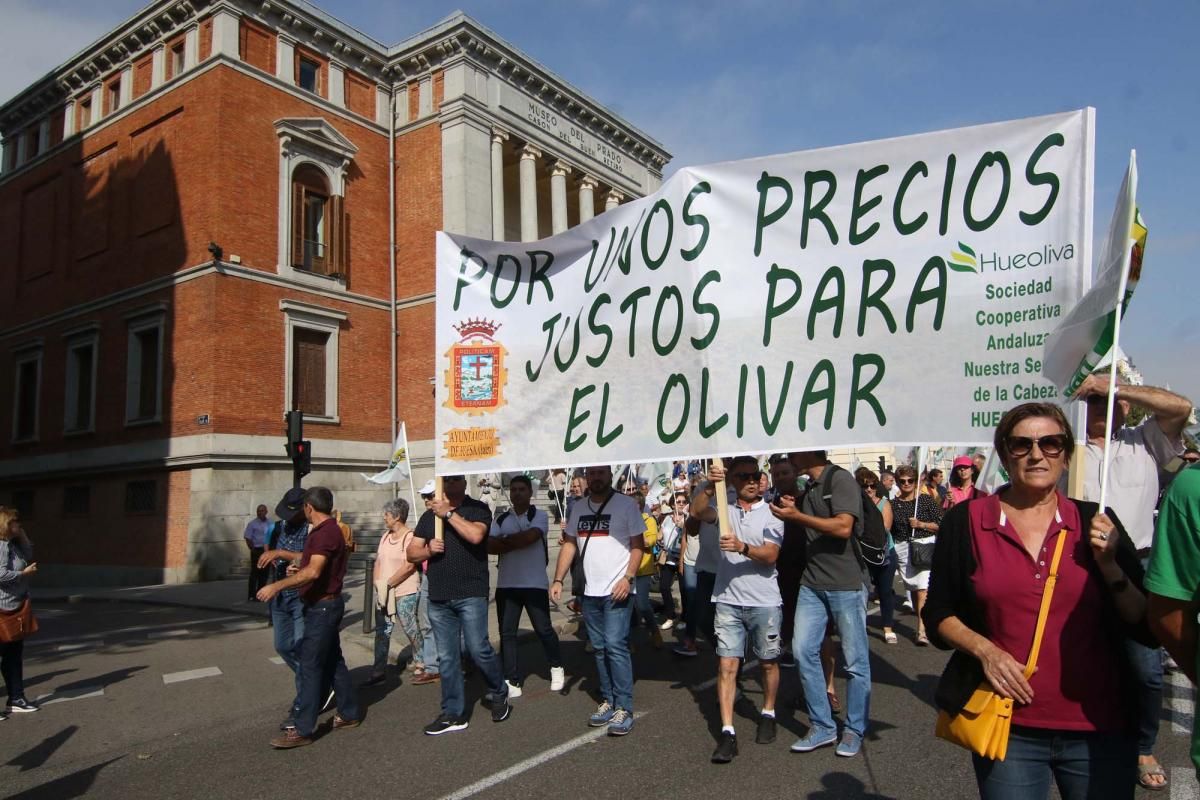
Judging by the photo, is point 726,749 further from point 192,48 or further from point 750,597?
point 192,48

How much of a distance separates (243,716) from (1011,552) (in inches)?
267

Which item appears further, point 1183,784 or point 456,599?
point 456,599

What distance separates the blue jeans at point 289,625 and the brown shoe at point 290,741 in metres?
0.30

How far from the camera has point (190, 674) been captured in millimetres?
9297

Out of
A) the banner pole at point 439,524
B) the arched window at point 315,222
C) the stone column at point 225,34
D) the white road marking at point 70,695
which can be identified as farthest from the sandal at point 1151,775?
the stone column at point 225,34

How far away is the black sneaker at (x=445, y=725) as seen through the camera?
6242mm

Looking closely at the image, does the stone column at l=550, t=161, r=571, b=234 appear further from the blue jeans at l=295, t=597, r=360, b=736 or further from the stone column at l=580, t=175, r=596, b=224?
the blue jeans at l=295, t=597, r=360, b=736

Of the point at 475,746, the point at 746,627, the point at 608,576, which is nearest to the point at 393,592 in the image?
the point at 475,746

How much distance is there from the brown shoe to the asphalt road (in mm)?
67

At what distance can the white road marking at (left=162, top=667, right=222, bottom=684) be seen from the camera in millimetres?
9039

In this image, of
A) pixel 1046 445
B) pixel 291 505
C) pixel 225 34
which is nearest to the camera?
pixel 1046 445

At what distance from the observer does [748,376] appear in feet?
15.8

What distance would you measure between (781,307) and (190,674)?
25.6 ft

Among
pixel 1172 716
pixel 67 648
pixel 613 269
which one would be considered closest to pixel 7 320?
pixel 67 648
